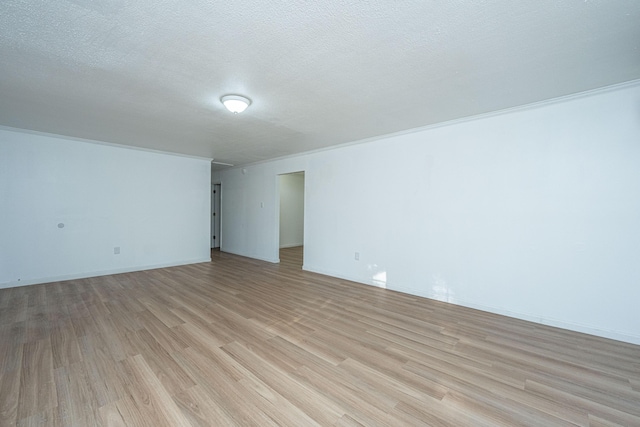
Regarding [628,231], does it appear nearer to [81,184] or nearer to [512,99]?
Result: [512,99]

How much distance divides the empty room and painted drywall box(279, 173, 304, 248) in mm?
3561

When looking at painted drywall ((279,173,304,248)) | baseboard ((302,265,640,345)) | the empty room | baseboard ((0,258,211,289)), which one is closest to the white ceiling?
the empty room

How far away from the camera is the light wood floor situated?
160 centimetres

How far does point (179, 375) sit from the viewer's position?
1941 millimetres

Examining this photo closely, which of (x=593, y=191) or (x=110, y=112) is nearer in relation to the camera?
(x=593, y=191)

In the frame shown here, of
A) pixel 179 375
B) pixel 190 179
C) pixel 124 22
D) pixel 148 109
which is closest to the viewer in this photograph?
pixel 124 22

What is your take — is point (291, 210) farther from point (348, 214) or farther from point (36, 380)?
point (36, 380)

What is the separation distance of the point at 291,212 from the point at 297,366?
6.95m

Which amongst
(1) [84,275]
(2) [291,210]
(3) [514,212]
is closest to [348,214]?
(3) [514,212]

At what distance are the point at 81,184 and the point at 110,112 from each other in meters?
2.27

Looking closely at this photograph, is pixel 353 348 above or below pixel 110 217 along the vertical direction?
below

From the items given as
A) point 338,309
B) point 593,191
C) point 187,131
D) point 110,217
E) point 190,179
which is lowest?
point 338,309

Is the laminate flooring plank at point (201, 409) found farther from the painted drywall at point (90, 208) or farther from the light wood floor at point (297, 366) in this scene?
the painted drywall at point (90, 208)

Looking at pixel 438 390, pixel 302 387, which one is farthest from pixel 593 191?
pixel 302 387
